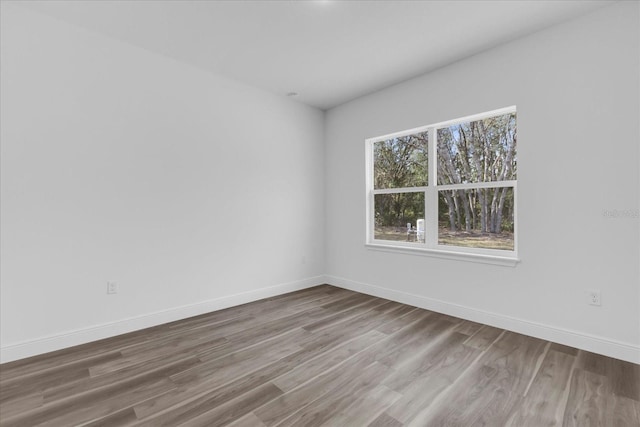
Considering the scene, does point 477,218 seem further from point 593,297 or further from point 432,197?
point 593,297

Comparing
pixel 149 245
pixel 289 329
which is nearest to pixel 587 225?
pixel 289 329

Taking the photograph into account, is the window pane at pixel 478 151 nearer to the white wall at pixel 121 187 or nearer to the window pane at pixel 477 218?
the window pane at pixel 477 218

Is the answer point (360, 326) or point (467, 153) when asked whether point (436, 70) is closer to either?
point (467, 153)

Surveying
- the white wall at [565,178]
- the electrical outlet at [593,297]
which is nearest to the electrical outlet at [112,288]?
the white wall at [565,178]

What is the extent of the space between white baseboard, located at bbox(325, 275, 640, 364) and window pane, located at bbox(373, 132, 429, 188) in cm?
142

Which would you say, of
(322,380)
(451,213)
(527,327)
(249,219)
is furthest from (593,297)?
(249,219)

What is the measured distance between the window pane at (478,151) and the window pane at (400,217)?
449 millimetres

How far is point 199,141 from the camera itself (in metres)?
3.33

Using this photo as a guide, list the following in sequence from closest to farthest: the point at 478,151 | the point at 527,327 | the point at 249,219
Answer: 1. the point at 527,327
2. the point at 478,151
3. the point at 249,219

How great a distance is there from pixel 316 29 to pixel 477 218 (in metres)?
2.49

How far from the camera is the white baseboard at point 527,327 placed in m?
2.27

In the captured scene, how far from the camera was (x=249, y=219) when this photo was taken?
3807 millimetres

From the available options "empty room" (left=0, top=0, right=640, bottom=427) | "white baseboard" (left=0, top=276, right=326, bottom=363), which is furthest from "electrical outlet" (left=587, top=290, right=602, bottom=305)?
"white baseboard" (left=0, top=276, right=326, bottom=363)

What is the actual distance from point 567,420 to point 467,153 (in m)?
2.45
